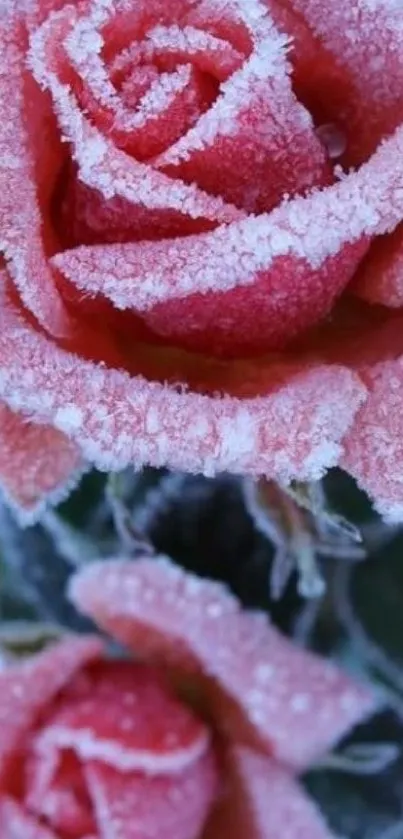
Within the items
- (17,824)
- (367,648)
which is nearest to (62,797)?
(17,824)

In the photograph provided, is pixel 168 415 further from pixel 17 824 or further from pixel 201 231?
pixel 17 824

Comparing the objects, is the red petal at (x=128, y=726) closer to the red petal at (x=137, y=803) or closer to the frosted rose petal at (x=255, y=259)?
the red petal at (x=137, y=803)

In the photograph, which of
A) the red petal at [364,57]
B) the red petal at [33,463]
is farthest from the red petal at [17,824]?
the red petal at [364,57]

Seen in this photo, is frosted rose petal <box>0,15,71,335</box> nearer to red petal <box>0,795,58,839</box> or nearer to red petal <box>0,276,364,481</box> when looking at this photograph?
red petal <box>0,276,364,481</box>

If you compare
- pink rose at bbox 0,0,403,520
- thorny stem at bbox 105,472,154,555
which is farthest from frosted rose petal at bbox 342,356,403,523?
thorny stem at bbox 105,472,154,555

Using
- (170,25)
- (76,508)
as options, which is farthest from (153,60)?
(76,508)

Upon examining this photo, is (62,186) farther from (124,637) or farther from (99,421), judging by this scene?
(124,637)
